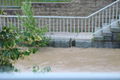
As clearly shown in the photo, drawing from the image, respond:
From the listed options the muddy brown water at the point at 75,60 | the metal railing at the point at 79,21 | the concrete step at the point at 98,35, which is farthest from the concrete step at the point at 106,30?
the muddy brown water at the point at 75,60

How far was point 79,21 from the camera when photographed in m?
12.9

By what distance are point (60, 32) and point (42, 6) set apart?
2234mm

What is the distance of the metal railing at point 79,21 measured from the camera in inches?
498

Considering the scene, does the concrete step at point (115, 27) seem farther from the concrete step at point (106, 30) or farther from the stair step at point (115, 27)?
the concrete step at point (106, 30)

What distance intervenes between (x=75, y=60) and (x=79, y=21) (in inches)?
136

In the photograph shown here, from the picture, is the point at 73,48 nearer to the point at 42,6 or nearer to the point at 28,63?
the point at 28,63

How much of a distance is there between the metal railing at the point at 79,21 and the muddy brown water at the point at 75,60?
152cm

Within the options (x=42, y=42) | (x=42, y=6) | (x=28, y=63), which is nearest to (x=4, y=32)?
(x=28, y=63)

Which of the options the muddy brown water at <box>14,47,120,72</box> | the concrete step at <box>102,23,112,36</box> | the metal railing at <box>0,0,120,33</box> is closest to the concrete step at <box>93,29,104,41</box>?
the concrete step at <box>102,23,112,36</box>

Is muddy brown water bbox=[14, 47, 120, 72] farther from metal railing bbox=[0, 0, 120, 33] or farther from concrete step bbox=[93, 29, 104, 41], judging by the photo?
metal railing bbox=[0, 0, 120, 33]

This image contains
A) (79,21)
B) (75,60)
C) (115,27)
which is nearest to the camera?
(75,60)

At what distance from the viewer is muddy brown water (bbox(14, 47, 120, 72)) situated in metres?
8.62

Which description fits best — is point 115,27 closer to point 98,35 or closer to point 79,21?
point 98,35

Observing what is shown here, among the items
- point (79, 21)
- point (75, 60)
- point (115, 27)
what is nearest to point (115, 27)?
point (115, 27)
